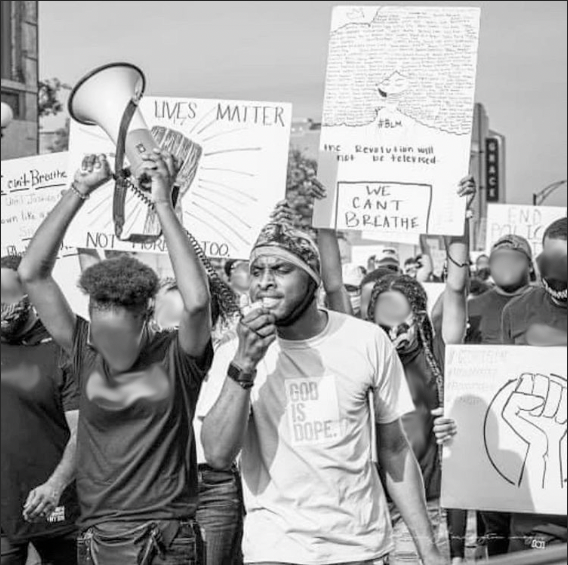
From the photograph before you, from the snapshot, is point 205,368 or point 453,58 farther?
point 453,58

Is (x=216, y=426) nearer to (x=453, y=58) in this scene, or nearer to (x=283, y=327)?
(x=283, y=327)

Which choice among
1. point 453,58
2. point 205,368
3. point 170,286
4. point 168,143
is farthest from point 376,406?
point 168,143

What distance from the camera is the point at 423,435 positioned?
4.46m

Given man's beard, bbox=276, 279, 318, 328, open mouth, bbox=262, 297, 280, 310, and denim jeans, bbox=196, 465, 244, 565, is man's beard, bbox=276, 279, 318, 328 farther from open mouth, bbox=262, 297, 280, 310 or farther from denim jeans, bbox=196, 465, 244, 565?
denim jeans, bbox=196, 465, 244, 565

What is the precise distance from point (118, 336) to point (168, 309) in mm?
1171

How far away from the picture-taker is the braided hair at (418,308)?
15.2 feet

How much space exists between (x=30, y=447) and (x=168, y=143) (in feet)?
5.24

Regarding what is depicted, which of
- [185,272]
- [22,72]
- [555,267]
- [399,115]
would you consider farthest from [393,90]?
[22,72]

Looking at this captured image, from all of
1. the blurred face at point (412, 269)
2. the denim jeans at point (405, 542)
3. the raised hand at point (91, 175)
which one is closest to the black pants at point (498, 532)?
the denim jeans at point (405, 542)

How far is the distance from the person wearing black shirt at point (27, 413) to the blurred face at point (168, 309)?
447 mm

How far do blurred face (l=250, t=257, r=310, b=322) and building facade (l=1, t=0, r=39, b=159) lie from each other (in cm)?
2294

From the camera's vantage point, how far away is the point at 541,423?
388 centimetres

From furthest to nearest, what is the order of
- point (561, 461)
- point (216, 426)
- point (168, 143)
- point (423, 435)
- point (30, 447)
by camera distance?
point (168, 143) → point (423, 435) → point (30, 447) → point (561, 461) → point (216, 426)

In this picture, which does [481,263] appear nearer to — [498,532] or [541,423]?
[498,532]
